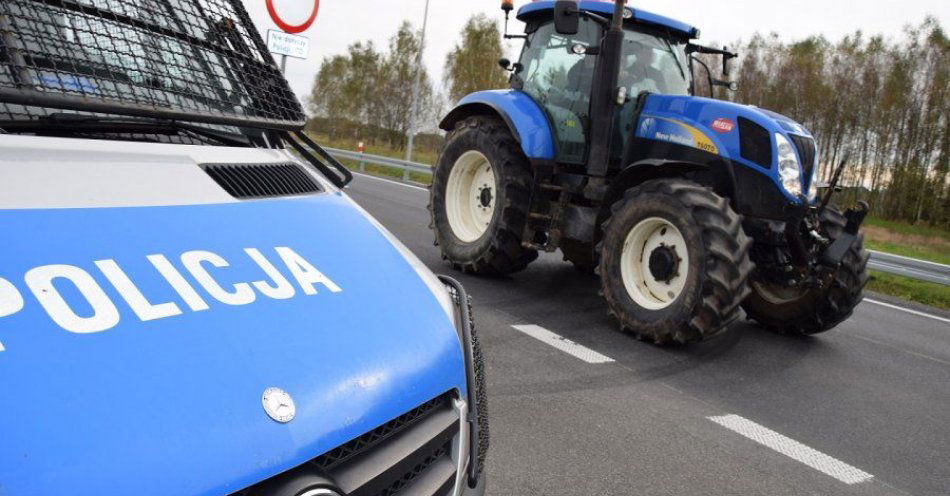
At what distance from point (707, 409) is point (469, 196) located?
3731mm

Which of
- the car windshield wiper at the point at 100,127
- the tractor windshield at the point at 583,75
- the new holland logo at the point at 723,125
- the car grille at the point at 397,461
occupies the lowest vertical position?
the car grille at the point at 397,461

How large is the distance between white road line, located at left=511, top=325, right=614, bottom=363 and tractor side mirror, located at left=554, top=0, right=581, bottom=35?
2034mm

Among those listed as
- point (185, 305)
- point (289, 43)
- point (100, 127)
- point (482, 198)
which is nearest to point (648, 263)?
point (482, 198)

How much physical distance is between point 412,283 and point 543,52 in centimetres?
479

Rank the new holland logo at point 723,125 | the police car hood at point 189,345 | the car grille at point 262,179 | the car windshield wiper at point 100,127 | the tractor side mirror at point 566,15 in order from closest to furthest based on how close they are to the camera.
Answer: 1. the police car hood at point 189,345
2. the car windshield wiper at point 100,127
3. the car grille at point 262,179
4. the tractor side mirror at point 566,15
5. the new holland logo at point 723,125

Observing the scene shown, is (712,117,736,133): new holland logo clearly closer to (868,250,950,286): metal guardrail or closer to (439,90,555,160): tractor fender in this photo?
(439,90,555,160): tractor fender

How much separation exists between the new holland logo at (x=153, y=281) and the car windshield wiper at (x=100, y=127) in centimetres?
65

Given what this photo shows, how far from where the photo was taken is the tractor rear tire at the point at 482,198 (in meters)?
6.27

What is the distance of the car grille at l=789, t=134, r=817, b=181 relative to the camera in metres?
5.13

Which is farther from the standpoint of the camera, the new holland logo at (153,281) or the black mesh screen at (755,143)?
the black mesh screen at (755,143)

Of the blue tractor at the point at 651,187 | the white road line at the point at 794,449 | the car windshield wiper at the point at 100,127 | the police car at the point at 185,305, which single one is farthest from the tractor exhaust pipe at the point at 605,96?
the car windshield wiper at the point at 100,127

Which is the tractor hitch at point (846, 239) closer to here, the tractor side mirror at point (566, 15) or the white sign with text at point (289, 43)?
the tractor side mirror at point (566, 15)

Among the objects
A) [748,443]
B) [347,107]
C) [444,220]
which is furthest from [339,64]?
[748,443]

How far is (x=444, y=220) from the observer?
7.15m
